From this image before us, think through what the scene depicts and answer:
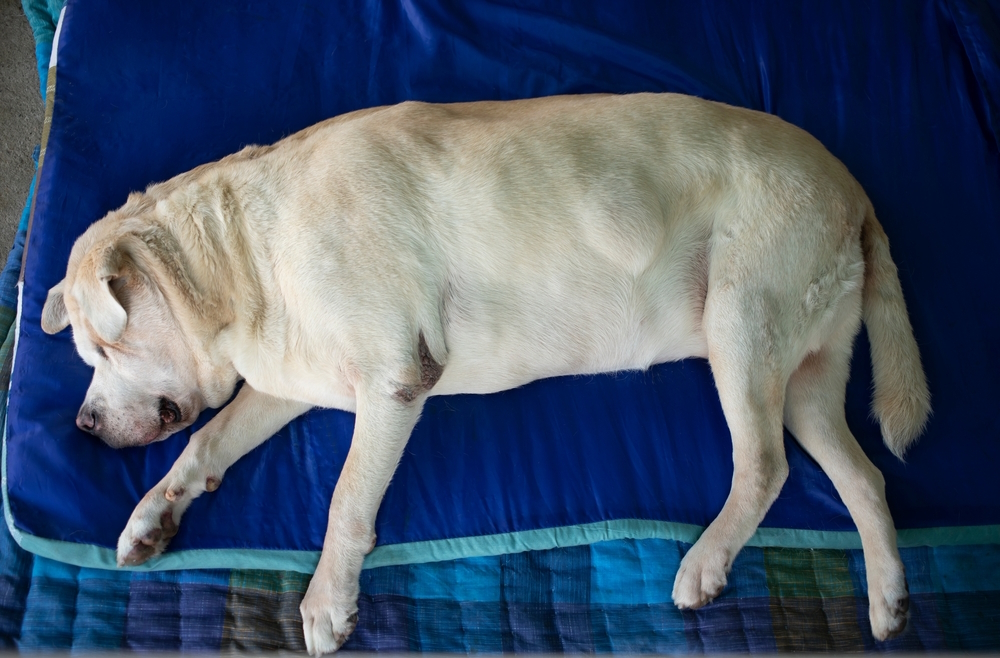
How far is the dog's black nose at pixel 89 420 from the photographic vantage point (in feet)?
7.81

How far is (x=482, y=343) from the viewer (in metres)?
2.31

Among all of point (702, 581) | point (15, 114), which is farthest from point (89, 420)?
point (15, 114)

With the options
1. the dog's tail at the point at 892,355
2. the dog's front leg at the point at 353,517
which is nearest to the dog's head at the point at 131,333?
the dog's front leg at the point at 353,517

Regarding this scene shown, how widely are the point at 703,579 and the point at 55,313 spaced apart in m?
2.50

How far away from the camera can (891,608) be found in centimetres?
224

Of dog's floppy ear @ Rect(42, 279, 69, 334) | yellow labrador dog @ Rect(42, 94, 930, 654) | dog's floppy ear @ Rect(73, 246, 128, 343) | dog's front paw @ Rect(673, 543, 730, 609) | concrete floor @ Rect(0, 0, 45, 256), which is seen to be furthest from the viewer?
concrete floor @ Rect(0, 0, 45, 256)

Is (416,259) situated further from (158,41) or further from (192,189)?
(158,41)

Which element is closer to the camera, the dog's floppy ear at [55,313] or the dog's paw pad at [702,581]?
the dog's paw pad at [702,581]

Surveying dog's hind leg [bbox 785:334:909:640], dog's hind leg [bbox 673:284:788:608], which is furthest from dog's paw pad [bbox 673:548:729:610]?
dog's hind leg [bbox 785:334:909:640]

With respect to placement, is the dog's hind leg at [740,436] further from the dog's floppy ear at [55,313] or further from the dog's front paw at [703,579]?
the dog's floppy ear at [55,313]

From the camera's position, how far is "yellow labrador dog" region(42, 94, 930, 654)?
2.18 metres

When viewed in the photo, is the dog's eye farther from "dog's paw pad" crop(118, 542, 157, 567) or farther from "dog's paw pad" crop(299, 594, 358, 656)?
"dog's paw pad" crop(299, 594, 358, 656)

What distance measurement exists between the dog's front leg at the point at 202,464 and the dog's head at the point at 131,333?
89 millimetres

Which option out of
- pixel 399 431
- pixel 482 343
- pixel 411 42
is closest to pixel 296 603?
pixel 399 431
